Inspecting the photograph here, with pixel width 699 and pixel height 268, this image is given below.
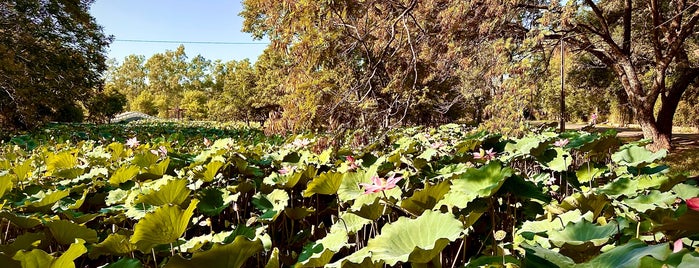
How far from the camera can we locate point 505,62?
158 inches

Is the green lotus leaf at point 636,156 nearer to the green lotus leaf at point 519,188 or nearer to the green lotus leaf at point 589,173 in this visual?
the green lotus leaf at point 589,173

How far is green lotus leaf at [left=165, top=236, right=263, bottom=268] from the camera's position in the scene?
785 mm

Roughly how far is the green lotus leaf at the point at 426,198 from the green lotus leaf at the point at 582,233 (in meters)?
0.33

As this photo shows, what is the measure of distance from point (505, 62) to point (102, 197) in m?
3.49

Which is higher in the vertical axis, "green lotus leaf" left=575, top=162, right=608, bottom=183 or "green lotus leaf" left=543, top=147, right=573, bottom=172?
"green lotus leaf" left=543, top=147, right=573, bottom=172

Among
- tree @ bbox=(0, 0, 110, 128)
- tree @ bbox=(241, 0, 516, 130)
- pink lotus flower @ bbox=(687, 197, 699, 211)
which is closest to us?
pink lotus flower @ bbox=(687, 197, 699, 211)

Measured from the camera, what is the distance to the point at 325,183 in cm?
144

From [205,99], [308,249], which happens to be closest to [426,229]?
[308,249]

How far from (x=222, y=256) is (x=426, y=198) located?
1.98ft

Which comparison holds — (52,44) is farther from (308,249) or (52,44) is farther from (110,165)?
(308,249)

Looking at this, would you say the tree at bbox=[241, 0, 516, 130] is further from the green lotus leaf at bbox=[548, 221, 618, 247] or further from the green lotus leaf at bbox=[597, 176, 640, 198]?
the green lotus leaf at bbox=[548, 221, 618, 247]

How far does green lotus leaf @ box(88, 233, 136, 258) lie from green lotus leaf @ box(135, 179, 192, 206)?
162 millimetres

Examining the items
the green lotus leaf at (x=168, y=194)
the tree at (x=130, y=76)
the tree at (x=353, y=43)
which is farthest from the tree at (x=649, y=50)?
the tree at (x=130, y=76)

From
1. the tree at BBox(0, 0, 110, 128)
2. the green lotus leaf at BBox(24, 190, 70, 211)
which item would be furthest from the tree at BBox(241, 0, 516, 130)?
the tree at BBox(0, 0, 110, 128)
